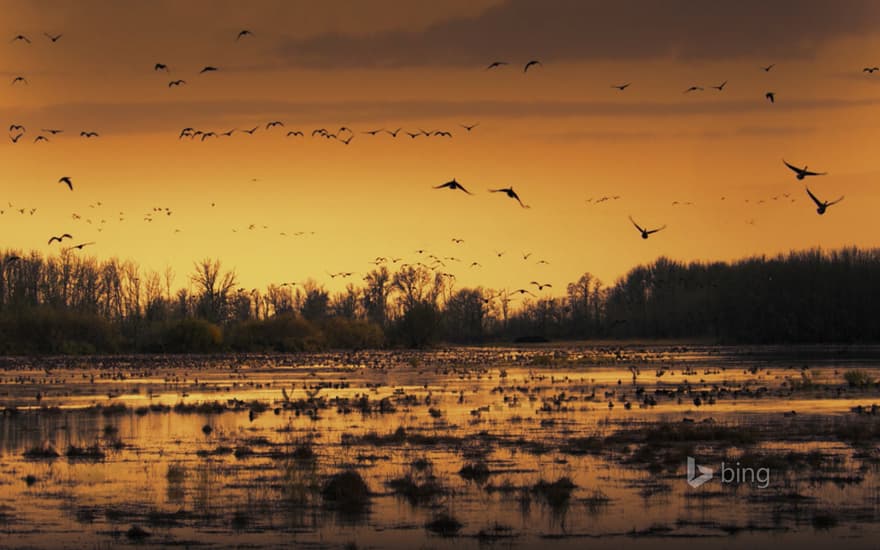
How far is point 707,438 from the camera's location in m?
35.2

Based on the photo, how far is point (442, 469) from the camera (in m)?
29.8

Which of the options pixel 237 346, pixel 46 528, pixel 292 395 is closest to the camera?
pixel 46 528

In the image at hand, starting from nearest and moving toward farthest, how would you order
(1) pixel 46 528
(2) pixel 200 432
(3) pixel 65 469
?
(1) pixel 46 528 → (3) pixel 65 469 → (2) pixel 200 432

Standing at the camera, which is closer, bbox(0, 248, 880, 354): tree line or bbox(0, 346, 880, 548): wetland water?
bbox(0, 346, 880, 548): wetland water

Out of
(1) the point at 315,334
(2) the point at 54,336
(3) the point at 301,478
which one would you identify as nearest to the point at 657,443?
(3) the point at 301,478

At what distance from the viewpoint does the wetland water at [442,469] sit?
2261 cm

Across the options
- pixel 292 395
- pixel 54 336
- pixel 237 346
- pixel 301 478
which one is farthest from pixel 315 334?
pixel 301 478

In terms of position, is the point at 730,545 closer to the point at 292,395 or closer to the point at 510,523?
the point at 510,523

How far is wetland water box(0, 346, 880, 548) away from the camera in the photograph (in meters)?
22.6

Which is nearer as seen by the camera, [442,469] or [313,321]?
[442,469]

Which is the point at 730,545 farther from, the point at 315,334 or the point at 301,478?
the point at 315,334

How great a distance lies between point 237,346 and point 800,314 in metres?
66.5

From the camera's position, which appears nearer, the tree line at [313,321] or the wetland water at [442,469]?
the wetland water at [442,469]

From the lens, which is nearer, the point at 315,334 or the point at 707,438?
the point at 707,438
